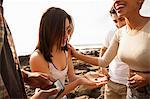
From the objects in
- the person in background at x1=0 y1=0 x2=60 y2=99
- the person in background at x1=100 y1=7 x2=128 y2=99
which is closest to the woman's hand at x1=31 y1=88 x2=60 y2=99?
the person in background at x1=0 y1=0 x2=60 y2=99

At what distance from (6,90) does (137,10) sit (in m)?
0.94

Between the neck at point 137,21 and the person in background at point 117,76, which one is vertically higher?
the neck at point 137,21

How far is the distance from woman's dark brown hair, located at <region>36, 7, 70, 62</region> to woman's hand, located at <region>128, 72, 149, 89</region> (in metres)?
0.46

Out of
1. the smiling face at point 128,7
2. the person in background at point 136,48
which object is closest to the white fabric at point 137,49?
the person in background at point 136,48

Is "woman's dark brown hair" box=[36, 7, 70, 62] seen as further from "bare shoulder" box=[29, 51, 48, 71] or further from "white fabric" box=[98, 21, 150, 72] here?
"white fabric" box=[98, 21, 150, 72]

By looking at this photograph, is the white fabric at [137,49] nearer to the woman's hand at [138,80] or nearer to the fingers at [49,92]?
the woman's hand at [138,80]

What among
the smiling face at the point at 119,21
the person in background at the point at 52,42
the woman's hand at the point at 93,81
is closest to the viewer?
the person in background at the point at 52,42

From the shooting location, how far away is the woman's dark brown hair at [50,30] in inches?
64.1

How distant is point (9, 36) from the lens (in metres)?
0.94

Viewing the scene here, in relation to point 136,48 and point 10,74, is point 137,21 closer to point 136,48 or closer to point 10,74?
point 136,48

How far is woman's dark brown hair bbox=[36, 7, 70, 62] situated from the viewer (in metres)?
1.63

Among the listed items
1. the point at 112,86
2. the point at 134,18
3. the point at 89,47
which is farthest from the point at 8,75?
the point at 89,47

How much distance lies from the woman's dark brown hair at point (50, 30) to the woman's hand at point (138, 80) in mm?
456

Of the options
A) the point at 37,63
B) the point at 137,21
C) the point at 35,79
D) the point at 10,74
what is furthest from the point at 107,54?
the point at 10,74
